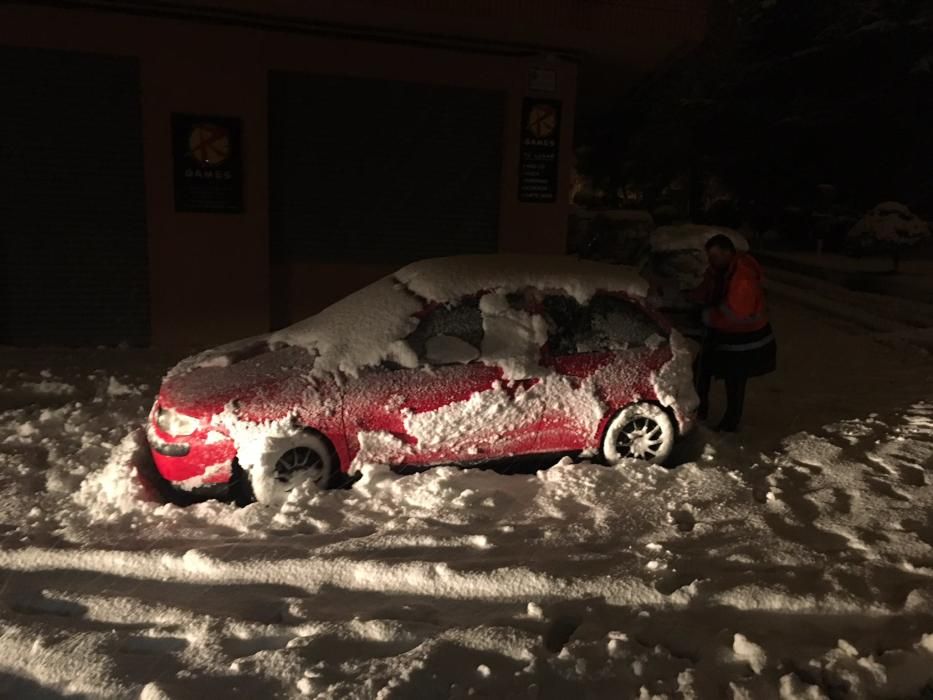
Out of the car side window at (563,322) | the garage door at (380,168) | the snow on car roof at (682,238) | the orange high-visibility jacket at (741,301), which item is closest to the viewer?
the car side window at (563,322)

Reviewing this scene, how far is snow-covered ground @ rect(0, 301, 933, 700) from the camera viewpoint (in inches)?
122

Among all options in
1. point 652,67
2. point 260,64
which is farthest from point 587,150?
point 260,64

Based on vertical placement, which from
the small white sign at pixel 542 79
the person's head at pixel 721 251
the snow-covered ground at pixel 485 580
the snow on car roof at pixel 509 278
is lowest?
the snow-covered ground at pixel 485 580

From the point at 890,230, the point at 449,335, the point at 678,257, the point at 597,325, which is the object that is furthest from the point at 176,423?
the point at 890,230

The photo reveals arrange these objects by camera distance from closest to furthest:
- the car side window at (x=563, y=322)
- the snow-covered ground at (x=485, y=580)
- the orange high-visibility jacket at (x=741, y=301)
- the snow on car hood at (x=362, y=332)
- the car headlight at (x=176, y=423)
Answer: the snow-covered ground at (x=485, y=580), the car headlight at (x=176, y=423), the snow on car hood at (x=362, y=332), the car side window at (x=563, y=322), the orange high-visibility jacket at (x=741, y=301)

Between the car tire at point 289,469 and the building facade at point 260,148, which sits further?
the building facade at point 260,148

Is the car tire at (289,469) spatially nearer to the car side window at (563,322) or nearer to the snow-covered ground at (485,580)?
the snow-covered ground at (485,580)

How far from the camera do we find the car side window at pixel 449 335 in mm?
5020

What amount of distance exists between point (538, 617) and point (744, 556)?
4.23 feet

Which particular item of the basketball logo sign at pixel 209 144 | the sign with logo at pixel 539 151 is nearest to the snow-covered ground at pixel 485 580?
the basketball logo sign at pixel 209 144

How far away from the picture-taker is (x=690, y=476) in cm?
511

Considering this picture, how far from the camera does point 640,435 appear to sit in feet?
17.7

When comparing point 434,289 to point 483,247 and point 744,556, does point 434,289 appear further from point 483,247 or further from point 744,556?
point 483,247

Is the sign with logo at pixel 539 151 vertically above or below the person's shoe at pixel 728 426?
above
